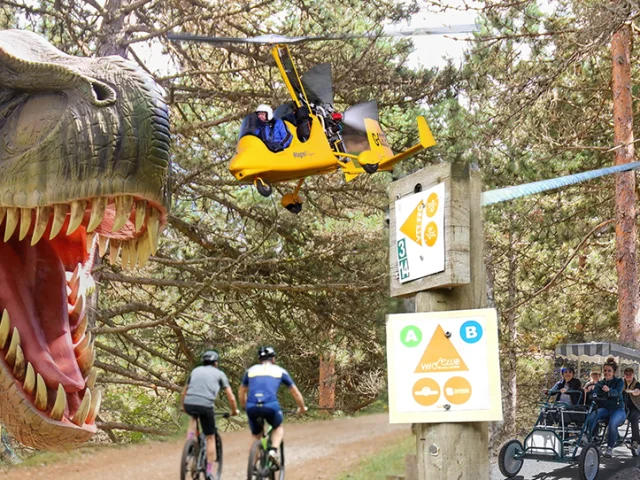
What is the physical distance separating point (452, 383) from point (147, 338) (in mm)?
8758

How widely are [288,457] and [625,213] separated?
7.76 metres

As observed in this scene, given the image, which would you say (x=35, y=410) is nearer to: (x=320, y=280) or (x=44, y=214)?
(x=44, y=214)

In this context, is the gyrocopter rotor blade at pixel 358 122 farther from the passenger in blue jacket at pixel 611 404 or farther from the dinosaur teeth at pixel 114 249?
the dinosaur teeth at pixel 114 249

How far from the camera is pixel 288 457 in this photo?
171 inches

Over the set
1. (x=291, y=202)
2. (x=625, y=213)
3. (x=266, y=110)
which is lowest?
(x=291, y=202)

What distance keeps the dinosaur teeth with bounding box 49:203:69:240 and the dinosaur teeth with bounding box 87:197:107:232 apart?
0.23 feet

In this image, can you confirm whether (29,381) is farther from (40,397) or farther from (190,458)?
(190,458)

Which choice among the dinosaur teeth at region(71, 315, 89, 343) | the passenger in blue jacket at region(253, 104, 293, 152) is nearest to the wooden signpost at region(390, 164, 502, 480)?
the dinosaur teeth at region(71, 315, 89, 343)

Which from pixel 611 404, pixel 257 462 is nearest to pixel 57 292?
pixel 257 462

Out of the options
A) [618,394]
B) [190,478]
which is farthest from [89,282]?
[618,394]

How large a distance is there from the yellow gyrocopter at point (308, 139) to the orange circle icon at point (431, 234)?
5.46 metres

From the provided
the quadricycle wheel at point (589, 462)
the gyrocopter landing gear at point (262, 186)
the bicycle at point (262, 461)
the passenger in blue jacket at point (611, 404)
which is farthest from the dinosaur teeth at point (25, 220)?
the passenger in blue jacket at point (611, 404)

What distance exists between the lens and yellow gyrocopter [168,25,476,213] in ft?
24.2

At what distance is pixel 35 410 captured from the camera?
2240mm
